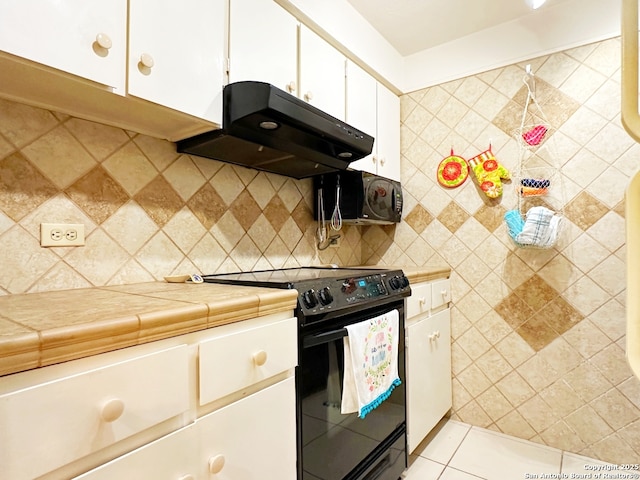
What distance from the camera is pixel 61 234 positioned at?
3.65ft

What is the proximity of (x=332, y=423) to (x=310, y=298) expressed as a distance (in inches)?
18.2

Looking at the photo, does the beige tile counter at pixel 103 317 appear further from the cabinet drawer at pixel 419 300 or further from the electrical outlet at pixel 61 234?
the cabinet drawer at pixel 419 300

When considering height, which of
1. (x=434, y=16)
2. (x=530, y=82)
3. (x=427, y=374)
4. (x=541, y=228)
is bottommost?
(x=427, y=374)

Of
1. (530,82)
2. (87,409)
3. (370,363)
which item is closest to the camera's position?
(87,409)

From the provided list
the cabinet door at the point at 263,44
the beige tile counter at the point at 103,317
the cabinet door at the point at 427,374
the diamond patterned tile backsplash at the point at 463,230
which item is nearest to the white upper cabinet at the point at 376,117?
the diamond patterned tile backsplash at the point at 463,230

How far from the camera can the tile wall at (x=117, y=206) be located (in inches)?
40.9

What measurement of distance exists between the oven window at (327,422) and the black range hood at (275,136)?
30.8 inches

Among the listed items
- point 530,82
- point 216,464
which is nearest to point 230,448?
point 216,464

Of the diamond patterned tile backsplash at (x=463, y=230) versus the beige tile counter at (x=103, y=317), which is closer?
the beige tile counter at (x=103, y=317)

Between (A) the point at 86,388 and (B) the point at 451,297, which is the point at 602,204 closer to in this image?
(B) the point at 451,297

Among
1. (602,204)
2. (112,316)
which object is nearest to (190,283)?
(112,316)

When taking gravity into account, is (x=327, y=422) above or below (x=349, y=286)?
below

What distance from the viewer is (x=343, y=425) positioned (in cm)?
126

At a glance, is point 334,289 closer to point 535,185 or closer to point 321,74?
point 321,74
